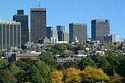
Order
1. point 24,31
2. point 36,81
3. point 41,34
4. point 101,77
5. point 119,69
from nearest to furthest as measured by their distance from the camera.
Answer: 1. point 36,81
2. point 101,77
3. point 119,69
4. point 24,31
5. point 41,34

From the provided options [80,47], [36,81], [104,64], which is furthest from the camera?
[80,47]

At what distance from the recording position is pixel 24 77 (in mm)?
49625

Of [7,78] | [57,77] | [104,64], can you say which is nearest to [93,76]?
[57,77]

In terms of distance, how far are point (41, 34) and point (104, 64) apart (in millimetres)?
120737

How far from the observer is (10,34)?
160 m

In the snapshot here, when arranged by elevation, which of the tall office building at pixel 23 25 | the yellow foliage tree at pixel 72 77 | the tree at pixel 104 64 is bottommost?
the yellow foliage tree at pixel 72 77

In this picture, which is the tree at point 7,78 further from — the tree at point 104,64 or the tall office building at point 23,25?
the tall office building at point 23,25

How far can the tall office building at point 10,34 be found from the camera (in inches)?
6225

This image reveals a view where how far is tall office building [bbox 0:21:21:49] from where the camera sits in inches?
6225

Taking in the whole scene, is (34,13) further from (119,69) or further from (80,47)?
(119,69)

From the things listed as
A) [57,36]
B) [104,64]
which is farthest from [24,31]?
[104,64]

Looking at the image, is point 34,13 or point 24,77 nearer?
point 24,77

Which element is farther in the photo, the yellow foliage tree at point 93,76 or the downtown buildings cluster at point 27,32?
the downtown buildings cluster at point 27,32

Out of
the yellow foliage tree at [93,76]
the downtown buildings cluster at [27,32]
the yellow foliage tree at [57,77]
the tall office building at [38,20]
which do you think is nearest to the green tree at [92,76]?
the yellow foliage tree at [93,76]
